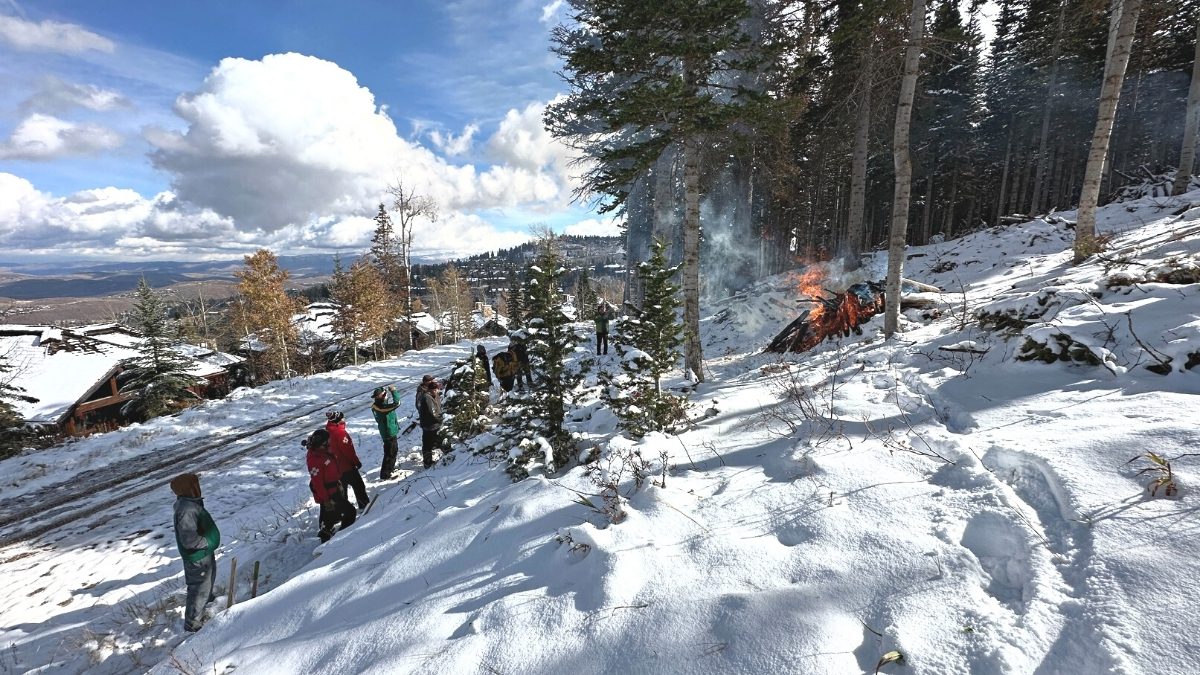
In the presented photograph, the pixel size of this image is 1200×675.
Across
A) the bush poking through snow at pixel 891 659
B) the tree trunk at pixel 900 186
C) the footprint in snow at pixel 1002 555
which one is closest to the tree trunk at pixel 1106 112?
the tree trunk at pixel 900 186

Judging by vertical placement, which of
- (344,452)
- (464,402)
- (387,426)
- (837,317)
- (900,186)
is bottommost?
(387,426)

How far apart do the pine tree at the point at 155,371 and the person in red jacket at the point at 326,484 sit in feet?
68.2

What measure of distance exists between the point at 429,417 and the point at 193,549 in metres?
4.35

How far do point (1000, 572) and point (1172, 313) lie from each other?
14.6 ft

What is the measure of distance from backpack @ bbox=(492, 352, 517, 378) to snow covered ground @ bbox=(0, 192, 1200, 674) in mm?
4447

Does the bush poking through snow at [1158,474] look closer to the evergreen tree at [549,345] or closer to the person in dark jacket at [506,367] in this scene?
the evergreen tree at [549,345]

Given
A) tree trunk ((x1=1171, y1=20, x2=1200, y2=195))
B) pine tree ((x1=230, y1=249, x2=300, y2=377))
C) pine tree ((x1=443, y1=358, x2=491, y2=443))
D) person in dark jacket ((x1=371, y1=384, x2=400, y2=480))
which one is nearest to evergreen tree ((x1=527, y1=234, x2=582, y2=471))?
pine tree ((x1=443, y1=358, x2=491, y2=443))

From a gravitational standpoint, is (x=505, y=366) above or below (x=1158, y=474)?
below

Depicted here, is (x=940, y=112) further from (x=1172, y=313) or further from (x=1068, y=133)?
(x=1172, y=313)

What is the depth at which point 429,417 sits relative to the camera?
9.55m

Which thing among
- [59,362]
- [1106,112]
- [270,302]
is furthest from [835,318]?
[270,302]

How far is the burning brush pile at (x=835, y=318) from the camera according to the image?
1080 cm

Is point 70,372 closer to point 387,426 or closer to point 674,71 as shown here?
point 387,426

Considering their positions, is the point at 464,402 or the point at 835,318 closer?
the point at 464,402
